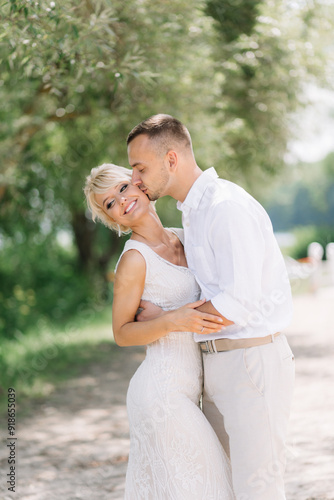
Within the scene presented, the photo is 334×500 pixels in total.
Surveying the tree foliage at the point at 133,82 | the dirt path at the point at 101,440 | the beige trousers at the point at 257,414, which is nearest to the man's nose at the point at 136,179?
the beige trousers at the point at 257,414

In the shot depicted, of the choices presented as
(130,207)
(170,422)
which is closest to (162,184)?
(130,207)

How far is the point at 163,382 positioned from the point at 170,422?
0.59 feet

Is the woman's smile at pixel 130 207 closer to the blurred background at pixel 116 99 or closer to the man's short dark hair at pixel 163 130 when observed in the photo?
the man's short dark hair at pixel 163 130

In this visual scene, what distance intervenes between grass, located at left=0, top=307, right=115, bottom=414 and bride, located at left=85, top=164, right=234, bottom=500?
4.52 m

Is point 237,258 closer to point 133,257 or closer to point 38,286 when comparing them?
point 133,257

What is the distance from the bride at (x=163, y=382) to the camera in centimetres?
280

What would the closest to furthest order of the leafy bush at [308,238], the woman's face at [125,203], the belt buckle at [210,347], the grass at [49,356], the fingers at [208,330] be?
the fingers at [208,330]
the belt buckle at [210,347]
the woman's face at [125,203]
the grass at [49,356]
the leafy bush at [308,238]

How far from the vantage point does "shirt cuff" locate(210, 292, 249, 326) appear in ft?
8.27

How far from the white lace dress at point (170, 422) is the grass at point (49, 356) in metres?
4.49

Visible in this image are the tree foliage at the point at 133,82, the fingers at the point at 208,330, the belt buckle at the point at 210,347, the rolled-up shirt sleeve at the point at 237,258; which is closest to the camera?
the rolled-up shirt sleeve at the point at 237,258

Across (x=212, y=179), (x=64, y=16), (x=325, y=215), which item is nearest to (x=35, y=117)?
(x=64, y=16)

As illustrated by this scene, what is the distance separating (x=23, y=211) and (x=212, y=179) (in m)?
7.44

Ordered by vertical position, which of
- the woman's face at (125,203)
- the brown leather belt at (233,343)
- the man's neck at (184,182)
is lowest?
the brown leather belt at (233,343)

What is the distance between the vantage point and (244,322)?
256 cm
